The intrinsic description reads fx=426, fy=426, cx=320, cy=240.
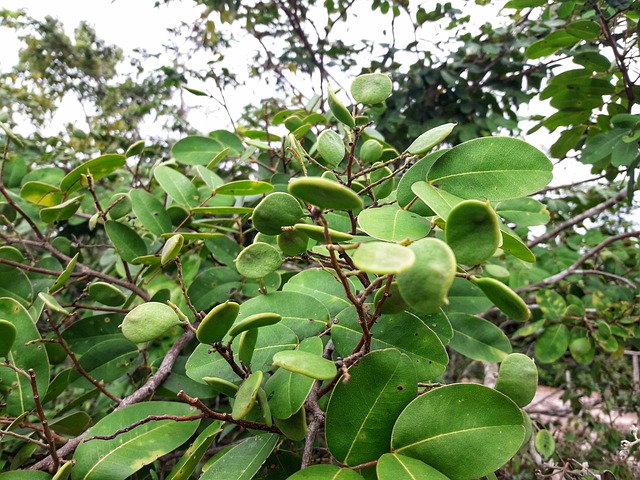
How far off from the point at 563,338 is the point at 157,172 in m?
1.33

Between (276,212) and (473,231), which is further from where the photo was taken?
(276,212)

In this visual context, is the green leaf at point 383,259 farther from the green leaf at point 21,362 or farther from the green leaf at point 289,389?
the green leaf at point 21,362

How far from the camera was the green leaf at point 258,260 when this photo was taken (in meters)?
0.59

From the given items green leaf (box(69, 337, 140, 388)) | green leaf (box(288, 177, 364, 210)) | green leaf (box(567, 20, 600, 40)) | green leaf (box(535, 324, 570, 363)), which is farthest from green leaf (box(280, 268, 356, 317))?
green leaf (box(567, 20, 600, 40))

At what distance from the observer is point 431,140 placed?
60 centimetres

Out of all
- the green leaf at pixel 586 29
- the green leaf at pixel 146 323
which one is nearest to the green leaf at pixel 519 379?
the green leaf at pixel 146 323

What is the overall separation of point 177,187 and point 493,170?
72cm

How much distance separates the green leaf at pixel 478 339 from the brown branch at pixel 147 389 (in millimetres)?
576

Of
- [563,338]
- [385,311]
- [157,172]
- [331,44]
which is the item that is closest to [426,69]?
[331,44]

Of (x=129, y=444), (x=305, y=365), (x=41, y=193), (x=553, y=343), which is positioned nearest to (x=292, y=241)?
(x=305, y=365)

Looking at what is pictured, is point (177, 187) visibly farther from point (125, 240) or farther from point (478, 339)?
point (478, 339)

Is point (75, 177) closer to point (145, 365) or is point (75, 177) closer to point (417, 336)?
point (145, 365)

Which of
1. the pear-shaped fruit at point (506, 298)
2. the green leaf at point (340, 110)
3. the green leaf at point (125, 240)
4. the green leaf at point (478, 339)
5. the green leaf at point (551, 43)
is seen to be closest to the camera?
the pear-shaped fruit at point (506, 298)

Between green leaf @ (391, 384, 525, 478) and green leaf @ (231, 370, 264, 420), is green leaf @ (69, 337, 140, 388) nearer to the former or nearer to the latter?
green leaf @ (231, 370, 264, 420)
